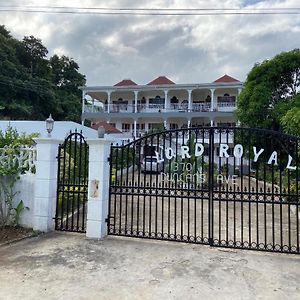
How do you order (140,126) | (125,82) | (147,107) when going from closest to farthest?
(147,107)
(140,126)
(125,82)

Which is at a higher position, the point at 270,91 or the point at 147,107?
the point at 147,107

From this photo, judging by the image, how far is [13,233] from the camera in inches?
233

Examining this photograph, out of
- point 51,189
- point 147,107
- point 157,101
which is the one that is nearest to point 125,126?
point 147,107

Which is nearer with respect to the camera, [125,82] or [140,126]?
[140,126]

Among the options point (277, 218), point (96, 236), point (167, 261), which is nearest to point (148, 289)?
point (167, 261)

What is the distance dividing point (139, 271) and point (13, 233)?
3045 mm

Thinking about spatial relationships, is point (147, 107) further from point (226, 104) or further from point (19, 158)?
point (19, 158)

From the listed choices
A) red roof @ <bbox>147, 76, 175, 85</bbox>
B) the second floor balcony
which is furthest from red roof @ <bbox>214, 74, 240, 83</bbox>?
red roof @ <bbox>147, 76, 175, 85</bbox>

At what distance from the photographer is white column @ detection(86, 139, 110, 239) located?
5641 mm

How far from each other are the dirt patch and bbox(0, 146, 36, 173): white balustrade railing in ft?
3.80

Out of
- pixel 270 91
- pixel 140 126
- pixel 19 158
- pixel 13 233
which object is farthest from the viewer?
pixel 140 126

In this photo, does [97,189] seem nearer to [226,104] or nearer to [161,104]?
[226,104]

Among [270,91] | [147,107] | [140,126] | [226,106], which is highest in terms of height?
[147,107]

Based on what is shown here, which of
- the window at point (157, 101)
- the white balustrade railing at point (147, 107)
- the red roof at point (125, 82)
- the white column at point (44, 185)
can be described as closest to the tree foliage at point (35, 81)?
the white balustrade railing at point (147, 107)
